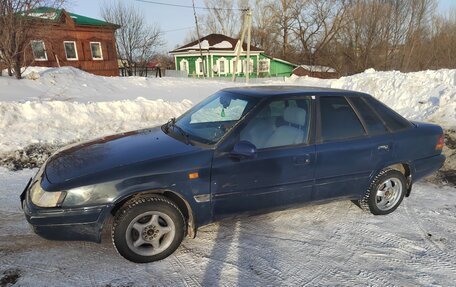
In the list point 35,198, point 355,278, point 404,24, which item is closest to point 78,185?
point 35,198

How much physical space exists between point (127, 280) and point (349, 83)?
14.6 metres

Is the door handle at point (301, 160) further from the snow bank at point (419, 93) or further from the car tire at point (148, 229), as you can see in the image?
the snow bank at point (419, 93)

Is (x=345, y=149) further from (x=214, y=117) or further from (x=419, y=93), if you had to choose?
(x=419, y=93)

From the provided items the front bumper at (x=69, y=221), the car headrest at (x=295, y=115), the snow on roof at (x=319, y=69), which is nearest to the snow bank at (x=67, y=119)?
the front bumper at (x=69, y=221)

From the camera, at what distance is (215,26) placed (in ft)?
184

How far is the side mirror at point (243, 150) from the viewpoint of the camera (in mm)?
→ 2936

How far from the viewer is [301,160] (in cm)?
329

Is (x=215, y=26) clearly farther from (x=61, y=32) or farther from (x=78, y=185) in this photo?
(x=78, y=185)

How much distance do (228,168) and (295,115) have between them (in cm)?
101

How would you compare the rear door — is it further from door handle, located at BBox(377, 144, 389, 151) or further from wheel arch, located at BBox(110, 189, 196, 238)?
wheel arch, located at BBox(110, 189, 196, 238)

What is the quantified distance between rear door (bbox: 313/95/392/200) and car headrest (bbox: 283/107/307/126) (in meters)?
0.18

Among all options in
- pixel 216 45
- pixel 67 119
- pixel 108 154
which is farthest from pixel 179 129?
pixel 216 45

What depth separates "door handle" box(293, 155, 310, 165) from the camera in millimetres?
3268

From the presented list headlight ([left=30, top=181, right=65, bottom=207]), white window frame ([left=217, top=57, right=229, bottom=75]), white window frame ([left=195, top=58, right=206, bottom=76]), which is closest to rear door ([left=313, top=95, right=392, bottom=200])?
headlight ([left=30, top=181, right=65, bottom=207])
